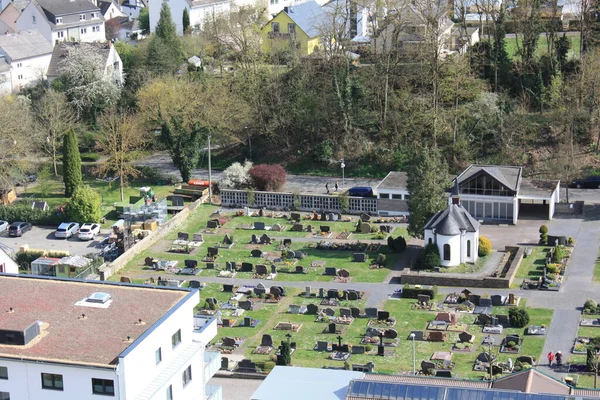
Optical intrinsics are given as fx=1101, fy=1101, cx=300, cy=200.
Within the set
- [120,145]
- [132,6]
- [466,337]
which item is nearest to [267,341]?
[466,337]

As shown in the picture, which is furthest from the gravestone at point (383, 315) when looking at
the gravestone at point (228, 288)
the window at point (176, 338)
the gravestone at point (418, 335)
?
the window at point (176, 338)

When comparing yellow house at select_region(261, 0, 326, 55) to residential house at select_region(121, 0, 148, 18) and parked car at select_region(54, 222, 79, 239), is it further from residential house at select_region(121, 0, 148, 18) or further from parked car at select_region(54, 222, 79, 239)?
parked car at select_region(54, 222, 79, 239)

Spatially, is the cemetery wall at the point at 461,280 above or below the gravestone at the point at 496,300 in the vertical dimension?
above

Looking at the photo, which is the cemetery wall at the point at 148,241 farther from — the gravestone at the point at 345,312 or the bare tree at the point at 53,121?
the gravestone at the point at 345,312

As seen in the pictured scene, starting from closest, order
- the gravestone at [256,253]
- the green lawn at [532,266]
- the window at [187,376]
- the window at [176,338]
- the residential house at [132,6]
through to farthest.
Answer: the window at [176,338] → the window at [187,376] → the green lawn at [532,266] → the gravestone at [256,253] → the residential house at [132,6]

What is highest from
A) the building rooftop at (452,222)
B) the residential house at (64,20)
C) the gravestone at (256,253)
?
the residential house at (64,20)
